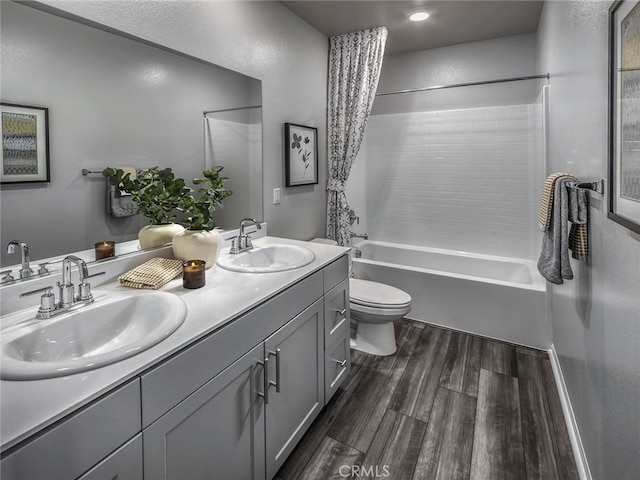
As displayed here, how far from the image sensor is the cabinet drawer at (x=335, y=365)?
72.4 inches

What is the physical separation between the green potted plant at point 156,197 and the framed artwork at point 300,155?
102 cm

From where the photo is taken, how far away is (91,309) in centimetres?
112

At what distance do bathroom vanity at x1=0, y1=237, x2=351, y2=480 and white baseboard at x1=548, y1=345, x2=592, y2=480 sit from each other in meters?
1.11

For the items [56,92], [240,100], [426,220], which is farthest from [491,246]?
[56,92]

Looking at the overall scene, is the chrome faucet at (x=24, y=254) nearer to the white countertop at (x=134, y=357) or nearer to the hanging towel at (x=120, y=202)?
the white countertop at (x=134, y=357)

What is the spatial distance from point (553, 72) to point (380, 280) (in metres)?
1.87

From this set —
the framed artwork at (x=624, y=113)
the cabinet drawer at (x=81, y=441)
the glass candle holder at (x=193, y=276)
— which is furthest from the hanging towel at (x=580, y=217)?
the cabinet drawer at (x=81, y=441)

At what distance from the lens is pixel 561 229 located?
1444 mm

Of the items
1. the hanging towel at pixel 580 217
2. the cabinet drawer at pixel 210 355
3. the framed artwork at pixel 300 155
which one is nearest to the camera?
the cabinet drawer at pixel 210 355

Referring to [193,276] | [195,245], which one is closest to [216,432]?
[193,276]

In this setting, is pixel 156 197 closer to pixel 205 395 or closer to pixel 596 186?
pixel 205 395

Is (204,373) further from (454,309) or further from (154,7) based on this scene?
(454,309)

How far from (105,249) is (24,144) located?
456 mm

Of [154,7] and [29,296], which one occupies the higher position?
[154,7]
